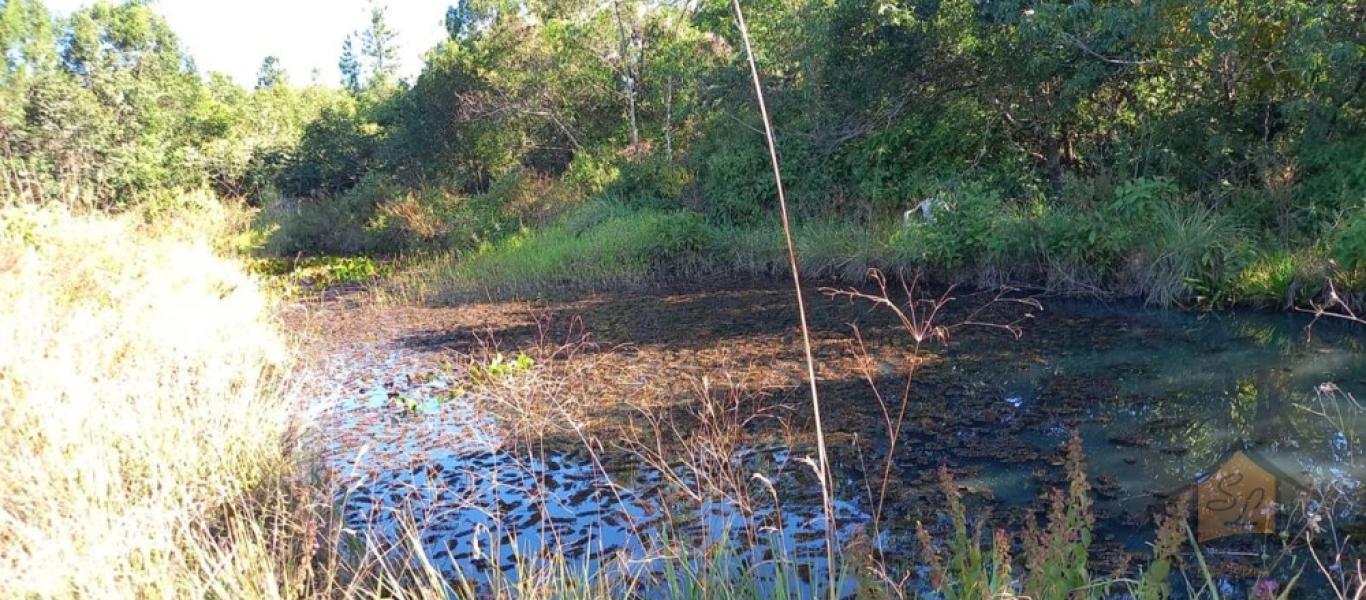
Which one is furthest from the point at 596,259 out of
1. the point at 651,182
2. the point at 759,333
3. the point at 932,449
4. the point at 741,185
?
the point at 932,449

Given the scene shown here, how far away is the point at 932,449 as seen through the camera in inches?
170

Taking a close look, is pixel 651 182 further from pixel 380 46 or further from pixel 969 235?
pixel 380 46

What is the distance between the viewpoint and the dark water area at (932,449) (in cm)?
331

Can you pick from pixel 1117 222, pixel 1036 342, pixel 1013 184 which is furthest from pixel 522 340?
pixel 1013 184

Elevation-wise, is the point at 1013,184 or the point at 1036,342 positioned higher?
the point at 1013,184

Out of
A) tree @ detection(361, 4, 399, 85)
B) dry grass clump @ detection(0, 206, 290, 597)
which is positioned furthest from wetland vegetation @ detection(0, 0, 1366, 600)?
tree @ detection(361, 4, 399, 85)

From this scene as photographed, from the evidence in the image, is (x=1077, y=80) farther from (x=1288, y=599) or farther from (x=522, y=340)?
(x=1288, y=599)

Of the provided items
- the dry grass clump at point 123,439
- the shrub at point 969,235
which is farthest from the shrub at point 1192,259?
the dry grass clump at point 123,439

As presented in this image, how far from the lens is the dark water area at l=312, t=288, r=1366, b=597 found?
3311 millimetres

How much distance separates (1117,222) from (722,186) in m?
7.27

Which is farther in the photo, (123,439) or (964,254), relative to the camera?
(964,254)

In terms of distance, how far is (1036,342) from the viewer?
6754mm

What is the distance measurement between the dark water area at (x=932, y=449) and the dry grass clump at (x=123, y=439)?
454 millimetres

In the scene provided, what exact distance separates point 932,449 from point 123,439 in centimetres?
350
